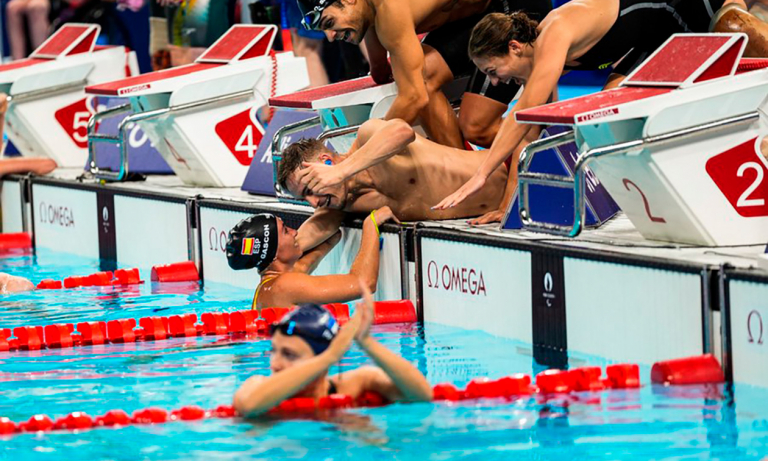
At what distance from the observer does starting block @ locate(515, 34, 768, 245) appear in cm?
461

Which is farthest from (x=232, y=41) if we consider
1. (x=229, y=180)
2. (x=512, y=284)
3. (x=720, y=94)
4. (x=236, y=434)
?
(x=236, y=434)

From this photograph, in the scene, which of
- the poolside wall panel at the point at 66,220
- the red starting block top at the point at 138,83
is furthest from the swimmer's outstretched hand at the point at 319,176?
the poolside wall panel at the point at 66,220

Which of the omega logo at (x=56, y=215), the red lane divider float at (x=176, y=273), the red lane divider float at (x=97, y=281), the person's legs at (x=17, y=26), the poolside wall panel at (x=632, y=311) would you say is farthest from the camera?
the person's legs at (x=17, y=26)

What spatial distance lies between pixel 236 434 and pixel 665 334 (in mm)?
1512

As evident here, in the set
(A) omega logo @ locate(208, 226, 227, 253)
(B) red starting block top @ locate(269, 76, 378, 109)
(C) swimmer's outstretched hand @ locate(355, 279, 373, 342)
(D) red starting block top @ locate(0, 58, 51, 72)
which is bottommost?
(C) swimmer's outstretched hand @ locate(355, 279, 373, 342)

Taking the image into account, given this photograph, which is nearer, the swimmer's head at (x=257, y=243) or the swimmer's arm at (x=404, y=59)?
the swimmer's head at (x=257, y=243)

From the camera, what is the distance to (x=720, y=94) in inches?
184

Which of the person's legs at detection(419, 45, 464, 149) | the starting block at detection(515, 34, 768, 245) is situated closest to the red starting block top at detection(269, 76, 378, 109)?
the person's legs at detection(419, 45, 464, 149)

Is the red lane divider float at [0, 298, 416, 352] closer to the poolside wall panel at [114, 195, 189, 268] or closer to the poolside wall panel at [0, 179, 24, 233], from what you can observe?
the poolside wall panel at [114, 195, 189, 268]

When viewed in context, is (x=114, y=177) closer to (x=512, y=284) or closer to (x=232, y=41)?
(x=232, y=41)

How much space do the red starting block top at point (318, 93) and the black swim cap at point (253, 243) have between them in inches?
47.0

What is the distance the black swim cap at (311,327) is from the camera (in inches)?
150

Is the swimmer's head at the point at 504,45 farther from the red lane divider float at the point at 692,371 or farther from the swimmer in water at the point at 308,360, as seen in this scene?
the swimmer in water at the point at 308,360

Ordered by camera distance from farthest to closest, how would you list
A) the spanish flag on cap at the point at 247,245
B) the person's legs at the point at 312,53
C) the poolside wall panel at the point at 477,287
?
1. the person's legs at the point at 312,53
2. the spanish flag on cap at the point at 247,245
3. the poolside wall panel at the point at 477,287
